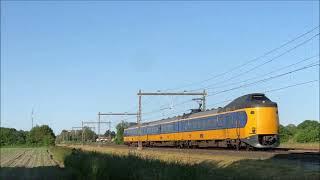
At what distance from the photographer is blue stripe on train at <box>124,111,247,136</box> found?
38875mm

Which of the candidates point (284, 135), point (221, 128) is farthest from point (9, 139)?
point (221, 128)

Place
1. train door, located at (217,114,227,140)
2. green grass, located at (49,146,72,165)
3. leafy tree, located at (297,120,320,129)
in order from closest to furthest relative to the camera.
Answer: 1. train door, located at (217,114,227,140)
2. green grass, located at (49,146,72,165)
3. leafy tree, located at (297,120,320,129)

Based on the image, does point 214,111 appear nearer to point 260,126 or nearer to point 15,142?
point 260,126

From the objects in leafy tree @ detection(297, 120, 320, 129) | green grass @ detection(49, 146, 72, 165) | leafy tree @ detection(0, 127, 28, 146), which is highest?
leafy tree @ detection(0, 127, 28, 146)

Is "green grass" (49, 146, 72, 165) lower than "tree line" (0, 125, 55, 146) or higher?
lower

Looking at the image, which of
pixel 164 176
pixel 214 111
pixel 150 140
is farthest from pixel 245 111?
pixel 150 140

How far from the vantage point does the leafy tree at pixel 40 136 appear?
178 meters

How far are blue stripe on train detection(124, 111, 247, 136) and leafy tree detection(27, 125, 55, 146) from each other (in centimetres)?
11485

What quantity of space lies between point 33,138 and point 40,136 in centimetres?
267

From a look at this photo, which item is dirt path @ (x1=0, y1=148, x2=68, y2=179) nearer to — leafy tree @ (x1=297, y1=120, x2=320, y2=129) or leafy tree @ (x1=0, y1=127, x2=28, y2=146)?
leafy tree @ (x1=297, y1=120, x2=320, y2=129)

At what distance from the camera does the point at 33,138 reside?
600 feet

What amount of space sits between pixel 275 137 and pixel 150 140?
38.1m

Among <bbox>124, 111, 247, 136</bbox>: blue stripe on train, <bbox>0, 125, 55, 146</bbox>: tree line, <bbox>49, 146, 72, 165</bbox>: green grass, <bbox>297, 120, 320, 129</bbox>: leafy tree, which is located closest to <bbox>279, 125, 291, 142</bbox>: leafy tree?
<bbox>297, 120, 320, 129</bbox>: leafy tree

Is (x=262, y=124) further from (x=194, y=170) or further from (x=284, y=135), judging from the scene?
(x=284, y=135)
